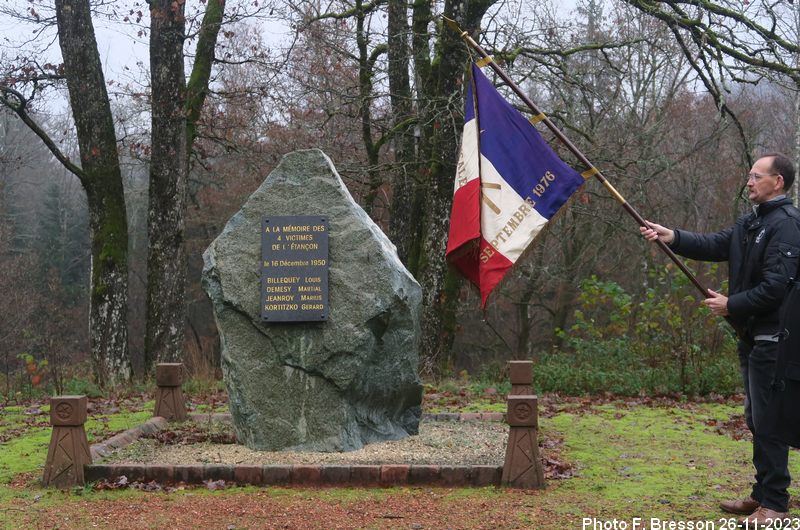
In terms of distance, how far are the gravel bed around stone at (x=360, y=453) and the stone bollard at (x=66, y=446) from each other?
47 centimetres

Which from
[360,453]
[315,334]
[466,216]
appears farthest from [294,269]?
[360,453]

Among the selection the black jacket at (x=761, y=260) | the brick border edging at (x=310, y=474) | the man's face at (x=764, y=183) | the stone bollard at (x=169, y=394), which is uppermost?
the man's face at (x=764, y=183)

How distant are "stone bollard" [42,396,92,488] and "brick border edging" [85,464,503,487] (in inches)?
4.1

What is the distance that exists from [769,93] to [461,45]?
2592 cm

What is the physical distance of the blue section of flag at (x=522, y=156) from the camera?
7172mm

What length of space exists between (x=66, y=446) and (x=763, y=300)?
16.4ft

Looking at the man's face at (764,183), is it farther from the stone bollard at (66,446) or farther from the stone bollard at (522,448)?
the stone bollard at (66,446)

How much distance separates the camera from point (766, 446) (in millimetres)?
4996

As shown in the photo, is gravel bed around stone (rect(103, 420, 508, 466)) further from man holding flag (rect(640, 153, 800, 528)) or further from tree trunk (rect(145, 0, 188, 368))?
tree trunk (rect(145, 0, 188, 368))

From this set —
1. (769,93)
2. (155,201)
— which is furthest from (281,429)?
(769,93)

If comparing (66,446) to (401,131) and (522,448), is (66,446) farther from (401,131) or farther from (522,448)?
(401,131)

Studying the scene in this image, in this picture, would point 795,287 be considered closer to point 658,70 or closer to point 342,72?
point 342,72

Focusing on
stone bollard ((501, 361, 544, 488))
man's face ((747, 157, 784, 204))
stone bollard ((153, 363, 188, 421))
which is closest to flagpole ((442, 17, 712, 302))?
man's face ((747, 157, 784, 204))

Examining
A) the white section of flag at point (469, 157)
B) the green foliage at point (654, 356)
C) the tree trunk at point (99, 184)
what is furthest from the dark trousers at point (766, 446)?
the tree trunk at point (99, 184)
